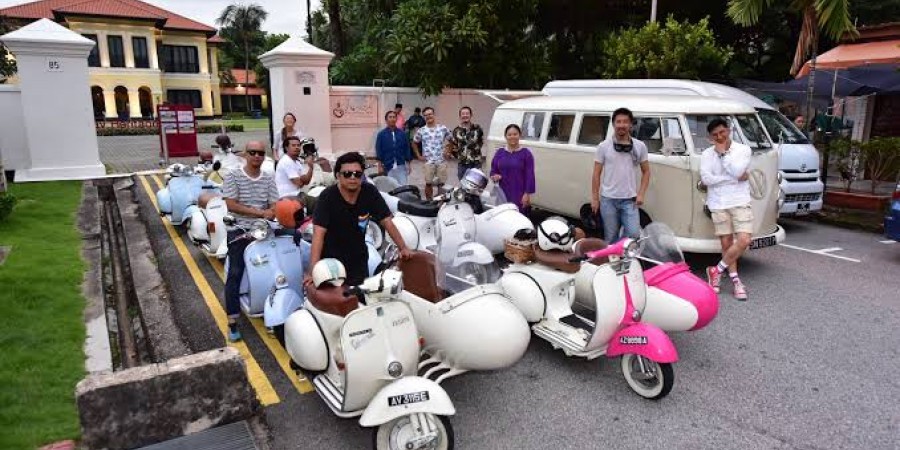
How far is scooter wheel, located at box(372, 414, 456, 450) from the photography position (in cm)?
359

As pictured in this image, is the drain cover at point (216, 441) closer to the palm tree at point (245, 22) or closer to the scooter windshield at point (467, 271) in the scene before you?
the scooter windshield at point (467, 271)

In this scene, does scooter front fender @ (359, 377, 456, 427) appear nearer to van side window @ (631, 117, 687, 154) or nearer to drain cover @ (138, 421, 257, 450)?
drain cover @ (138, 421, 257, 450)

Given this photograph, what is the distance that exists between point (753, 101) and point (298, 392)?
10656 mm

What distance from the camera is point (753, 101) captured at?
38.8ft

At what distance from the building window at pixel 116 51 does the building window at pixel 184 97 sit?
5.02 meters

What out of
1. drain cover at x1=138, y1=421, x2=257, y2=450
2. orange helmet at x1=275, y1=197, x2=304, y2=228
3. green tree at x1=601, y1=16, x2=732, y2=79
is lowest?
drain cover at x1=138, y1=421, x2=257, y2=450

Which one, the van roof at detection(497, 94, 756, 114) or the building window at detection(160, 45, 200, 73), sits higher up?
the building window at detection(160, 45, 200, 73)

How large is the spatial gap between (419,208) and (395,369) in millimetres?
3914

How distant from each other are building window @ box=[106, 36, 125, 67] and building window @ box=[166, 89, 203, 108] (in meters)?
5.02

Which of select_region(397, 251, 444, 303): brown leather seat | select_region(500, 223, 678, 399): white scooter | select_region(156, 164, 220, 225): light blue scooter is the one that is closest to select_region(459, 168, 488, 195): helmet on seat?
select_region(500, 223, 678, 399): white scooter

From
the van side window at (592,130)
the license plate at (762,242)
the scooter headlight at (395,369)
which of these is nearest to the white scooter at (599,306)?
the scooter headlight at (395,369)

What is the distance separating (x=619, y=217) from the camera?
23.1 ft

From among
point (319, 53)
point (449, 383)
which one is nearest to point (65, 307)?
point (449, 383)

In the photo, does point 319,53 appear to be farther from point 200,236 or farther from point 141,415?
point 141,415
